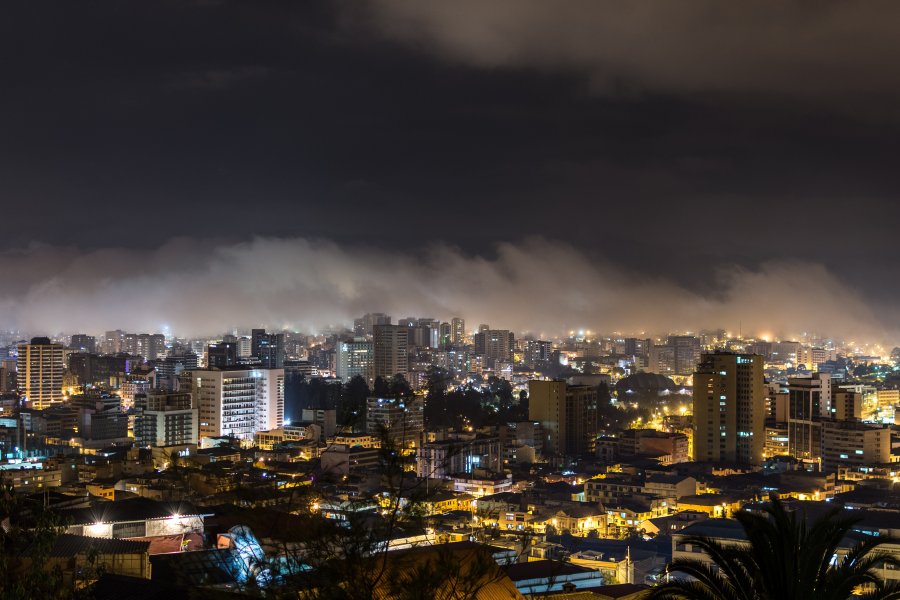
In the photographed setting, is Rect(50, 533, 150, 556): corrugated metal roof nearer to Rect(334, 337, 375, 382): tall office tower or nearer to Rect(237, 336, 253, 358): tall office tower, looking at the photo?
Rect(334, 337, 375, 382): tall office tower

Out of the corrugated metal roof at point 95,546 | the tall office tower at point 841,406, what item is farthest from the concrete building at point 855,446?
the corrugated metal roof at point 95,546

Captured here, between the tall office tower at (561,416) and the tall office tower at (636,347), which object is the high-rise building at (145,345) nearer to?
the tall office tower at (636,347)

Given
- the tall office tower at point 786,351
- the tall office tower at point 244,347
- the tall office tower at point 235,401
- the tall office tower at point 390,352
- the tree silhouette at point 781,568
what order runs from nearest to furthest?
1. the tree silhouette at point 781,568
2. the tall office tower at point 235,401
3. the tall office tower at point 390,352
4. the tall office tower at point 244,347
5. the tall office tower at point 786,351

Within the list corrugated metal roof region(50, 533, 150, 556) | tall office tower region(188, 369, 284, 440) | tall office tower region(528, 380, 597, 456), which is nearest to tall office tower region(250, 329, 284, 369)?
tall office tower region(188, 369, 284, 440)

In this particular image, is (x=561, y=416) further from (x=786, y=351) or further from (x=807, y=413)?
(x=786, y=351)

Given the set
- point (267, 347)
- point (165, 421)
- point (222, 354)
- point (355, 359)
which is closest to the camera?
point (165, 421)

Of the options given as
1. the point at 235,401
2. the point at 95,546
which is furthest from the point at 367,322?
the point at 95,546
